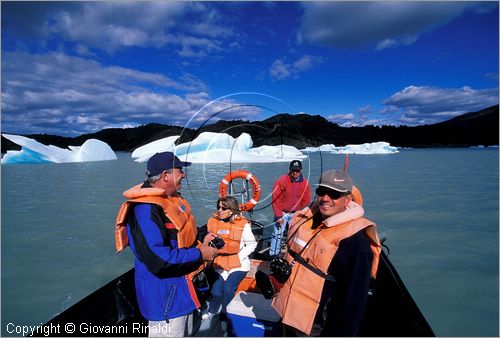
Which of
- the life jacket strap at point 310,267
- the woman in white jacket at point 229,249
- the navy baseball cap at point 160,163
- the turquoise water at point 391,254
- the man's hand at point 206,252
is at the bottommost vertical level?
the turquoise water at point 391,254

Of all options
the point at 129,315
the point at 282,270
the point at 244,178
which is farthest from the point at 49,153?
the point at 282,270

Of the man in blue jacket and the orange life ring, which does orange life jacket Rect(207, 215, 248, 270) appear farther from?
the orange life ring

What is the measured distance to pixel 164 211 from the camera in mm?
1889

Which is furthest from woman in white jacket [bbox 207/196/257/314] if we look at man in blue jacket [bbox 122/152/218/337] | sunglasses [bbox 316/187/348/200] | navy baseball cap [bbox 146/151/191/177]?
sunglasses [bbox 316/187/348/200]

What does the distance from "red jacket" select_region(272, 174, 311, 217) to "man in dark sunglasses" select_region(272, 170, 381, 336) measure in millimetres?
2895

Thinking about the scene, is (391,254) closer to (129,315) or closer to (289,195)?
(289,195)

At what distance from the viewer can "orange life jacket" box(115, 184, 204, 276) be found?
1842 mm

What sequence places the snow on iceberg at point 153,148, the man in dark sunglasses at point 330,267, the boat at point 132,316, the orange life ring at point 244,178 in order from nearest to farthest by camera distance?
the man in dark sunglasses at point 330,267 < the boat at point 132,316 < the orange life ring at point 244,178 < the snow on iceberg at point 153,148

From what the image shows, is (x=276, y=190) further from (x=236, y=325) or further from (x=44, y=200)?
(x=44, y=200)

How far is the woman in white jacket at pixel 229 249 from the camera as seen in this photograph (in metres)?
2.99

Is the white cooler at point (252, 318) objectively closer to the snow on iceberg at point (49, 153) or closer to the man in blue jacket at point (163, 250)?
the man in blue jacket at point (163, 250)

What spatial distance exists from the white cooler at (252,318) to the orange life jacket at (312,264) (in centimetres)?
61

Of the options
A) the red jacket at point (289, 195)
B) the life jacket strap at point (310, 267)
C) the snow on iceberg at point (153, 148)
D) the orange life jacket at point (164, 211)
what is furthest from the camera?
the snow on iceberg at point (153, 148)

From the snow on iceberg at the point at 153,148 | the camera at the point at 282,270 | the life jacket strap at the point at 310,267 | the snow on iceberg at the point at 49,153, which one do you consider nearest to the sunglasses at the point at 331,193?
the life jacket strap at the point at 310,267
